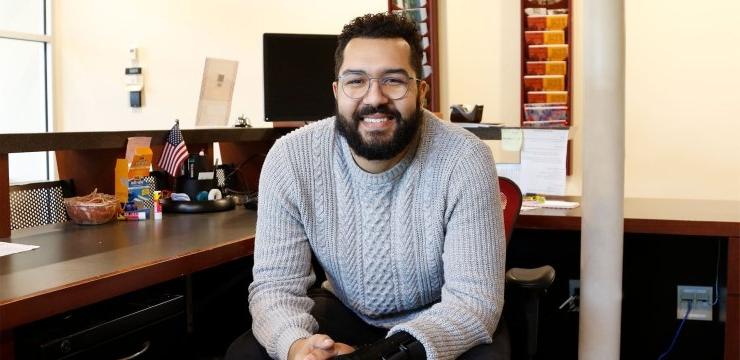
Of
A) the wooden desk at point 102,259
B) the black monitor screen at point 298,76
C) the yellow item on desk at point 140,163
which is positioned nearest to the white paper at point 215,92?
the black monitor screen at point 298,76

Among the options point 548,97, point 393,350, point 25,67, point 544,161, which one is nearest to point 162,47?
point 25,67

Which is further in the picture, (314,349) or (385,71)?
(385,71)

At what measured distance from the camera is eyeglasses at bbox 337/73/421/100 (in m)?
1.53

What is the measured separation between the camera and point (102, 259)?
1.43 metres

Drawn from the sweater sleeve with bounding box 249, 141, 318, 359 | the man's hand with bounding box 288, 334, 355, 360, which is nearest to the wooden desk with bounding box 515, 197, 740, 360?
the sweater sleeve with bounding box 249, 141, 318, 359

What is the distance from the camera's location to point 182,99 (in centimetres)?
481

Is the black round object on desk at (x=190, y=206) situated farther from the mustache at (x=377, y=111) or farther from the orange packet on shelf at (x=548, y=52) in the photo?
the orange packet on shelf at (x=548, y=52)

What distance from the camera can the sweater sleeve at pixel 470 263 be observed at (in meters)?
1.39

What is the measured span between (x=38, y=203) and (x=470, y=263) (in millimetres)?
1191

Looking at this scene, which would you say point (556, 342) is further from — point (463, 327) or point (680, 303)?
point (463, 327)

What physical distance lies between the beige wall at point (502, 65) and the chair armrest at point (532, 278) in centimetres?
184

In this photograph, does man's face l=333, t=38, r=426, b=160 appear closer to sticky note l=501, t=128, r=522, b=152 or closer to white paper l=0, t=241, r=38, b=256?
white paper l=0, t=241, r=38, b=256

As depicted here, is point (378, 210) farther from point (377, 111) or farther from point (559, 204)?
point (559, 204)

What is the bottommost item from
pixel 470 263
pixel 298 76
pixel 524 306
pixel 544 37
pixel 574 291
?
pixel 574 291
